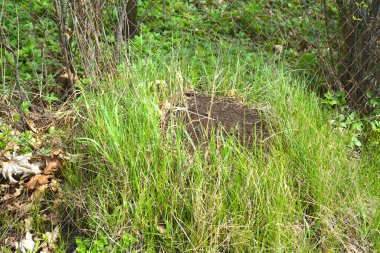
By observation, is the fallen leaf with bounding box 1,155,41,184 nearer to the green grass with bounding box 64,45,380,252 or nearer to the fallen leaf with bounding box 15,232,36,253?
the green grass with bounding box 64,45,380,252

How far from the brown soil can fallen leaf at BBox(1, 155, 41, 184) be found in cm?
97

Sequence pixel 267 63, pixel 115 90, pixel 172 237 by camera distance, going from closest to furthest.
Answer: pixel 172 237
pixel 115 90
pixel 267 63

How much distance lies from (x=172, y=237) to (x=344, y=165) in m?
1.27

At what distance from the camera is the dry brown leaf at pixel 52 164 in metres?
3.14

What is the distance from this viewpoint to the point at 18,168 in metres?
3.10

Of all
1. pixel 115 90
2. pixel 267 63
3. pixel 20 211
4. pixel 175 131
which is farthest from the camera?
pixel 267 63

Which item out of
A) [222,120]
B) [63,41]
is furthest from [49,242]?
[63,41]

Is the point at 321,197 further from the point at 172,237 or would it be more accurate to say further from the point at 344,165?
the point at 172,237

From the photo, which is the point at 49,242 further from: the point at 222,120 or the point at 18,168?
the point at 222,120

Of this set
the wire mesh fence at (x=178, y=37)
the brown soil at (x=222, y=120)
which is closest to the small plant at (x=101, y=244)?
the brown soil at (x=222, y=120)

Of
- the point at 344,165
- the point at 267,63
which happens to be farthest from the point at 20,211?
the point at 267,63

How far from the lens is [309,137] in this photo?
3402mm

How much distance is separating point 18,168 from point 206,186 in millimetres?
1113

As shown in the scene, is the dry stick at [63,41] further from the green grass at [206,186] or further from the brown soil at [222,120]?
the brown soil at [222,120]
